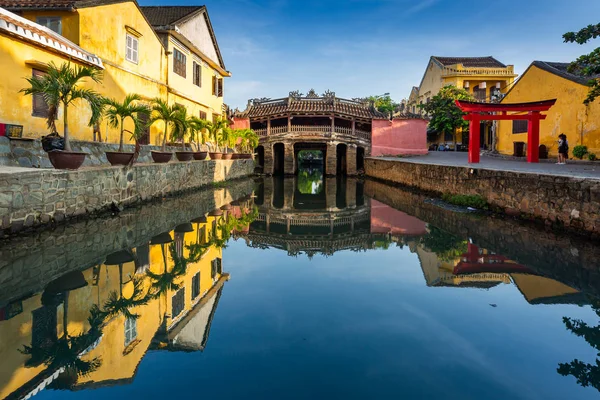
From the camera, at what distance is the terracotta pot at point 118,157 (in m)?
10.9

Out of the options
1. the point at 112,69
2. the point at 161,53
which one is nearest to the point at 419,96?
the point at 161,53

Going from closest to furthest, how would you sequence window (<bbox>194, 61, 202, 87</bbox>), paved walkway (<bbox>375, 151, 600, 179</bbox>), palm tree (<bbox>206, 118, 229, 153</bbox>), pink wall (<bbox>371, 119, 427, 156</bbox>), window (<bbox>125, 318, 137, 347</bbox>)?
1. window (<bbox>125, 318, 137, 347</bbox>)
2. paved walkway (<bbox>375, 151, 600, 179</bbox>)
3. palm tree (<bbox>206, 118, 229, 153</bbox>)
4. window (<bbox>194, 61, 202, 87</bbox>)
5. pink wall (<bbox>371, 119, 427, 156</bbox>)

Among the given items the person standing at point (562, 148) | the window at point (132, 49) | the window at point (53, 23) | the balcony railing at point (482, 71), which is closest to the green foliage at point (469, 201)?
the person standing at point (562, 148)

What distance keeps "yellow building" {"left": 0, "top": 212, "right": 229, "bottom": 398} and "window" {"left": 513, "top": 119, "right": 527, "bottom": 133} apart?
2104 centimetres

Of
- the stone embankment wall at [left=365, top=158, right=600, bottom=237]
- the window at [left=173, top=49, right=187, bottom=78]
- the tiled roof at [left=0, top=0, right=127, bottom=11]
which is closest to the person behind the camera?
the stone embankment wall at [left=365, top=158, right=600, bottom=237]

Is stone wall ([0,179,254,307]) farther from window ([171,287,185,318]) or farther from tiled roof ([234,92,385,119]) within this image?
tiled roof ([234,92,385,119])

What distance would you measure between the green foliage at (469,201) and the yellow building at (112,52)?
11396mm

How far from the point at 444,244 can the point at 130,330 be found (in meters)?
5.76

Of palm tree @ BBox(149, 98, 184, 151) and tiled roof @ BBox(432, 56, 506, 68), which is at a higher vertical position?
tiled roof @ BBox(432, 56, 506, 68)

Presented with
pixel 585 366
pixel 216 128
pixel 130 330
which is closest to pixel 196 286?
pixel 130 330

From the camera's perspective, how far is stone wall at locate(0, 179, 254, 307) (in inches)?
209

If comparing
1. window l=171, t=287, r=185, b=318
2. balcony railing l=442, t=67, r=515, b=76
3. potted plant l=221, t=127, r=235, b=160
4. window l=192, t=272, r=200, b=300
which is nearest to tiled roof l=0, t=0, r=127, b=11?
potted plant l=221, t=127, r=235, b=160

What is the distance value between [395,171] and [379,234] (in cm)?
1353

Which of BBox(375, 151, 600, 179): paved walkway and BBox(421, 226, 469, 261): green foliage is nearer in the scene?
BBox(421, 226, 469, 261): green foliage
